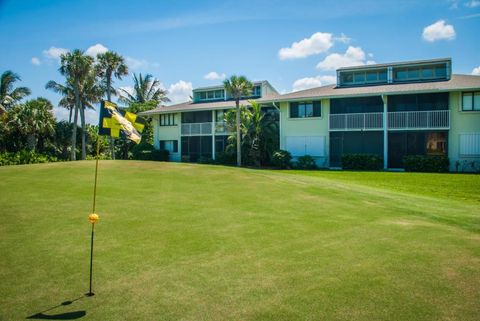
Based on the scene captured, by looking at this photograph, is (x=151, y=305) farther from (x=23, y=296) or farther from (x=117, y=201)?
(x=117, y=201)

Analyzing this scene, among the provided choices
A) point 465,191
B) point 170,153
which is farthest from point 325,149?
point 170,153

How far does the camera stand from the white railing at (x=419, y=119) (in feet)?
87.8

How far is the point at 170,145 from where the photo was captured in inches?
1642

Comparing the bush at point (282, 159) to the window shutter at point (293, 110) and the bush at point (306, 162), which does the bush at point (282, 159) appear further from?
the window shutter at point (293, 110)

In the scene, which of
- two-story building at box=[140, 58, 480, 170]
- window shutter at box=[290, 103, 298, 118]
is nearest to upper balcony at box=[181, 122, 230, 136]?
two-story building at box=[140, 58, 480, 170]

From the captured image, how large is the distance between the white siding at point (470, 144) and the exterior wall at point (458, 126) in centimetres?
20

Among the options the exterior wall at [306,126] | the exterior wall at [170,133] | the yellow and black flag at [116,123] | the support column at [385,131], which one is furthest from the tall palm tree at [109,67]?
the yellow and black flag at [116,123]

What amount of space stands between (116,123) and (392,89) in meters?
25.9

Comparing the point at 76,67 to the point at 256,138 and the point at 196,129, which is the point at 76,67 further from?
the point at 256,138

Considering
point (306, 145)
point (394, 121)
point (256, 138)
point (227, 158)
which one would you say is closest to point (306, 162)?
point (306, 145)

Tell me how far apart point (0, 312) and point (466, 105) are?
29432mm

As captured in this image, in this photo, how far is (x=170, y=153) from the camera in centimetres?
4128

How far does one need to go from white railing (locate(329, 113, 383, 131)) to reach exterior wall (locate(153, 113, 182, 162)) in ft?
56.3

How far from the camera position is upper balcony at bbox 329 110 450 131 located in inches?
1058
